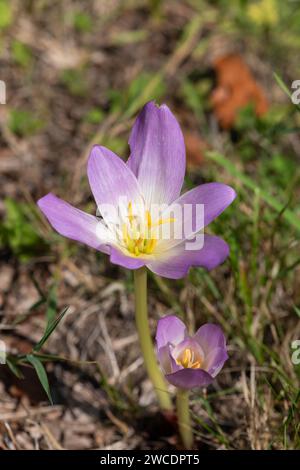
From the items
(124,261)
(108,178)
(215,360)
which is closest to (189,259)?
(124,261)

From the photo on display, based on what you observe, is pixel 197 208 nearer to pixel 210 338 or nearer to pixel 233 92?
pixel 210 338

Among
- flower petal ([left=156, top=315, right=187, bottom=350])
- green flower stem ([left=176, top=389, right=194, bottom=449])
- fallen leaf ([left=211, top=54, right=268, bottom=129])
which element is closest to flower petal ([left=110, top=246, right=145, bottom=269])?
flower petal ([left=156, top=315, right=187, bottom=350])

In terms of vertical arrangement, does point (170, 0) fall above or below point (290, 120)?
above

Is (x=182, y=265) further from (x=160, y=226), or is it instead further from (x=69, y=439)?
(x=69, y=439)

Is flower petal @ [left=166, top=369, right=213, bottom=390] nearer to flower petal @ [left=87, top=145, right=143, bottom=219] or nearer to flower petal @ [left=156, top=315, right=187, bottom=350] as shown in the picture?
flower petal @ [left=156, top=315, right=187, bottom=350]

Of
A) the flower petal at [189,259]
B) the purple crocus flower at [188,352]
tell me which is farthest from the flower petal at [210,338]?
the flower petal at [189,259]

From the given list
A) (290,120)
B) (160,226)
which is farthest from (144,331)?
(290,120)
